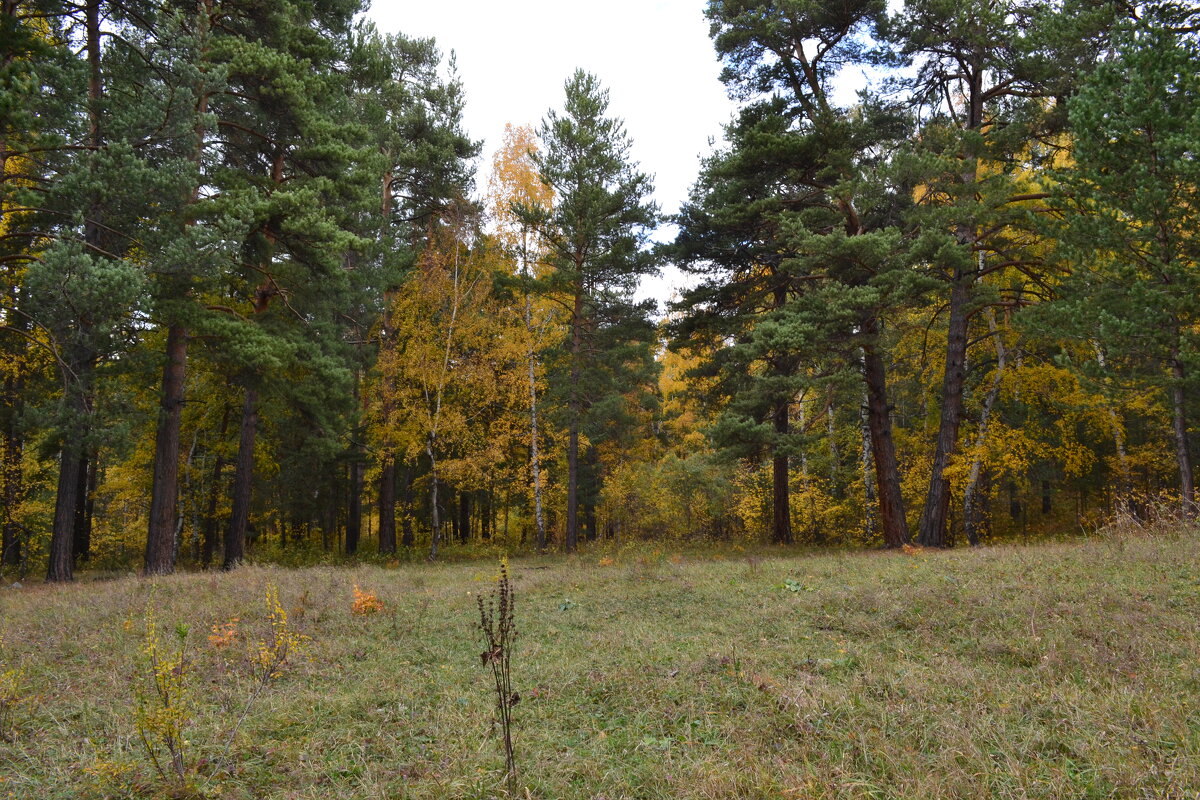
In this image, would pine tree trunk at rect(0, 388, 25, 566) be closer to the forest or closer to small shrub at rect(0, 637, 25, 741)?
the forest

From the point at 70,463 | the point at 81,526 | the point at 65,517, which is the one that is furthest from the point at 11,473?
the point at 70,463

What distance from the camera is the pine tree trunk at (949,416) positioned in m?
13.6

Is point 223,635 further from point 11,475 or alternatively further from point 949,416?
point 11,475

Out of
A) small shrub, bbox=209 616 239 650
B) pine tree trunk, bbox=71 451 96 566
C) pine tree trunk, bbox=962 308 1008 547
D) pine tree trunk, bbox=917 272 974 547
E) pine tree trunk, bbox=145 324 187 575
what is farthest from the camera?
pine tree trunk, bbox=71 451 96 566

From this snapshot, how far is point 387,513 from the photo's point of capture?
19484 millimetres

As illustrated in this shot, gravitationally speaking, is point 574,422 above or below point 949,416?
above

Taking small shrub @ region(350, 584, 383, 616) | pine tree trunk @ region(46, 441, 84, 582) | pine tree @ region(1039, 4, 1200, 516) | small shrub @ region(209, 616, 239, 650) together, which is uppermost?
pine tree @ region(1039, 4, 1200, 516)

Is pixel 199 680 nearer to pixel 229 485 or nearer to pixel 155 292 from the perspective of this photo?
pixel 155 292

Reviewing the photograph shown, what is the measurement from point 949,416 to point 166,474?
17.0 m

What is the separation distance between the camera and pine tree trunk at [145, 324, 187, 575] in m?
12.0

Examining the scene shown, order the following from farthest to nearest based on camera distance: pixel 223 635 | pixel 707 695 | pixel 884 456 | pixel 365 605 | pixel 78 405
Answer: pixel 884 456 → pixel 78 405 → pixel 365 605 → pixel 223 635 → pixel 707 695

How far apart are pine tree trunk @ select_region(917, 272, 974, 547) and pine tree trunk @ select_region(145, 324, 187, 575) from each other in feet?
53.8

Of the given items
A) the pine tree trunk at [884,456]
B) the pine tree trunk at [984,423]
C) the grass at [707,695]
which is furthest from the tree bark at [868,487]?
the grass at [707,695]

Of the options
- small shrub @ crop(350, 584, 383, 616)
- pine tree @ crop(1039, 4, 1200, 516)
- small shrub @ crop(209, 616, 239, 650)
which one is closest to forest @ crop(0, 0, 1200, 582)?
pine tree @ crop(1039, 4, 1200, 516)
